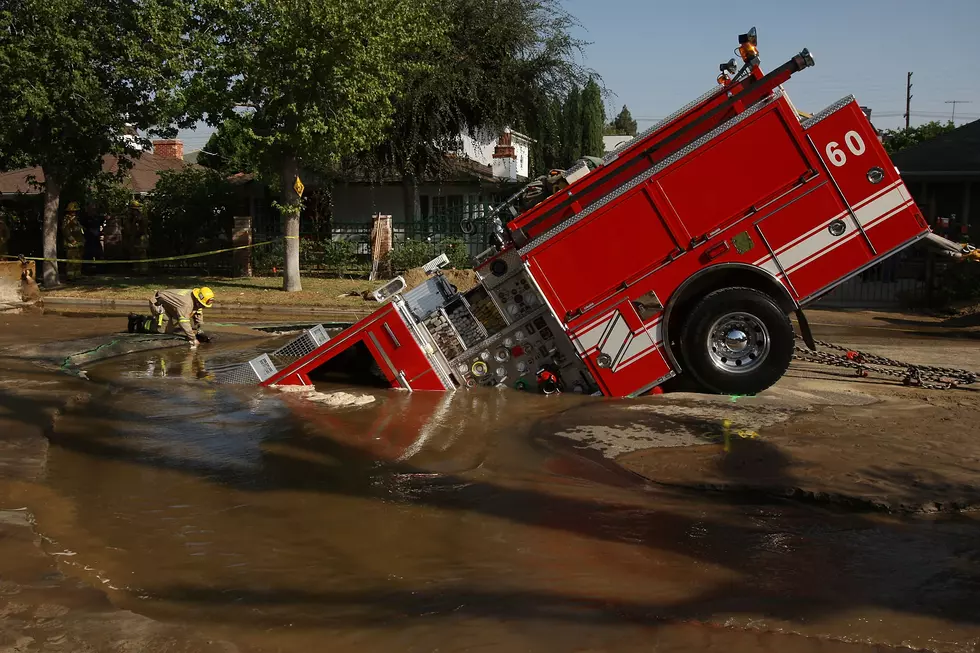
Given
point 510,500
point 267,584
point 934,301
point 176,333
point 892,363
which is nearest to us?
point 267,584

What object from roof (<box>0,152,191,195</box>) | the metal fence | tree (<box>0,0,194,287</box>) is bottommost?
the metal fence

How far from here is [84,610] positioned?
13.8 feet

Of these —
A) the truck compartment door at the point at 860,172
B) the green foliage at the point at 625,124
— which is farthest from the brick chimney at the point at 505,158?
the green foliage at the point at 625,124

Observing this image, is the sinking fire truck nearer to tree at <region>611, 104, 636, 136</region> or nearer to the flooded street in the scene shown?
the flooded street

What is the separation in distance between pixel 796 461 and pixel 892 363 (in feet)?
14.2

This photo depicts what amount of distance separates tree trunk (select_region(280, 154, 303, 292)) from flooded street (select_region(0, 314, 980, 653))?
12.7 metres

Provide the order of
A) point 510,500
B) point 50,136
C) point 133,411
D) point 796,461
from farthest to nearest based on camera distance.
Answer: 1. point 50,136
2. point 133,411
3. point 796,461
4. point 510,500

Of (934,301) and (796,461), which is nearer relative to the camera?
(796,461)

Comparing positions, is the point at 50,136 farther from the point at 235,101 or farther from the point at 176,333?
the point at 176,333

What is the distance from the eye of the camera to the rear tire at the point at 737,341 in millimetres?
8602

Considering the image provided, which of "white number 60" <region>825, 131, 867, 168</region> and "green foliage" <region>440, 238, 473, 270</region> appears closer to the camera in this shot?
"white number 60" <region>825, 131, 867, 168</region>

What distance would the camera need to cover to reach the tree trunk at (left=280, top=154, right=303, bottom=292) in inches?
811

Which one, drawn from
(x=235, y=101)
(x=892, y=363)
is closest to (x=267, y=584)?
(x=892, y=363)

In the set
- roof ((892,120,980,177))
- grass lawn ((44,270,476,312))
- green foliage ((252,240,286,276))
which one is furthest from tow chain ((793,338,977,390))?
green foliage ((252,240,286,276))
